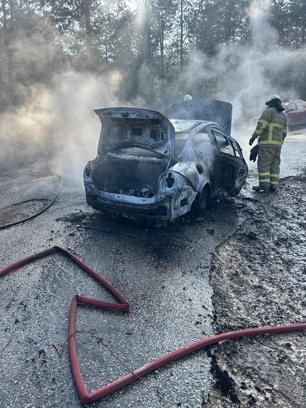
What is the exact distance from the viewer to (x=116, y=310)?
12.5ft

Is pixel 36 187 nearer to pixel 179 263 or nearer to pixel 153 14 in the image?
pixel 179 263

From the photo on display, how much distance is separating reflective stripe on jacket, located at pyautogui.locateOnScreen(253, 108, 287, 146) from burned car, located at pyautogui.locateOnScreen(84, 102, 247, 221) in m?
1.87

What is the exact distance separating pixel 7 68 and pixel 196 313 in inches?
→ 597

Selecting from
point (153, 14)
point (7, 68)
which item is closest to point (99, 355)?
point (7, 68)

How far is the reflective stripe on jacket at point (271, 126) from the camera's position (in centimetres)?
791

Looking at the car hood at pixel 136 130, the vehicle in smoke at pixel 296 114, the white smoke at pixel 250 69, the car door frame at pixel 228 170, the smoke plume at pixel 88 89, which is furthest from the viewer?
the white smoke at pixel 250 69

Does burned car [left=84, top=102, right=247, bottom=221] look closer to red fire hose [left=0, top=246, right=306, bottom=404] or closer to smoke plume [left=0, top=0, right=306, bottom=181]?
red fire hose [left=0, top=246, right=306, bottom=404]

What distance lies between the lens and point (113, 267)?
185 inches

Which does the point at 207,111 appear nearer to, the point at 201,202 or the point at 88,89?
the point at 201,202

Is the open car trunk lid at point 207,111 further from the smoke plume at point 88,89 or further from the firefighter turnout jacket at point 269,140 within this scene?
the smoke plume at point 88,89

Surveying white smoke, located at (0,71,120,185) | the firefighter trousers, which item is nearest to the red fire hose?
the firefighter trousers

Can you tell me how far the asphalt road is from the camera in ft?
9.24

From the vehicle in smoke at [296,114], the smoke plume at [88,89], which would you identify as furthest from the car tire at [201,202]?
the vehicle in smoke at [296,114]

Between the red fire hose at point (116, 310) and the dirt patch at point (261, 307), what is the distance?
8 cm
